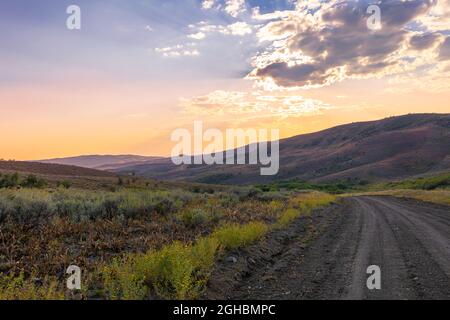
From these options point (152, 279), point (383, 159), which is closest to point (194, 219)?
point (152, 279)

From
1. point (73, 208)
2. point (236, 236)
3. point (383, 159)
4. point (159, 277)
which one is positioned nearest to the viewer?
point (159, 277)

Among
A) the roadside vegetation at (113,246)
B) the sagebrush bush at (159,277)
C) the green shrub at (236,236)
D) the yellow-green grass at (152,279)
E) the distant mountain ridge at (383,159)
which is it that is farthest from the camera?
the distant mountain ridge at (383,159)

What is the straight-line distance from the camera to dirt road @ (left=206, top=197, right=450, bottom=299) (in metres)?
8.05

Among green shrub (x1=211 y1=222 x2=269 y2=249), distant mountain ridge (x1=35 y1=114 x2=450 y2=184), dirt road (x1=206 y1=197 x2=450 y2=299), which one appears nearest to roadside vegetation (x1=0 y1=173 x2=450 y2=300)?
green shrub (x1=211 y1=222 x2=269 y2=249)

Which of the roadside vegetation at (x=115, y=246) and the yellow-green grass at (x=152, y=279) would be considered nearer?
the yellow-green grass at (x=152, y=279)

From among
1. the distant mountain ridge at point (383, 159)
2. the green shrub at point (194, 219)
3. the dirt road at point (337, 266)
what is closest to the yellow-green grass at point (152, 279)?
the dirt road at point (337, 266)

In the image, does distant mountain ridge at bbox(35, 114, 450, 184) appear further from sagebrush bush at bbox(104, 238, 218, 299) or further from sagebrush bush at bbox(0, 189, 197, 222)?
sagebrush bush at bbox(104, 238, 218, 299)

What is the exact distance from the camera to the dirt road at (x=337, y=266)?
8055 millimetres

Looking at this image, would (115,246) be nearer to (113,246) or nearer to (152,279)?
(113,246)

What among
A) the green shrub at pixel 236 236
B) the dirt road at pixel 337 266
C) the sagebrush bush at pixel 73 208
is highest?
the sagebrush bush at pixel 73 208

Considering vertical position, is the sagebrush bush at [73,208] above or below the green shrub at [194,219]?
above

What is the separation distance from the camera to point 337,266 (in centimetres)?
1028

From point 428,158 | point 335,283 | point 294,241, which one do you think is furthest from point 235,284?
point 428,158

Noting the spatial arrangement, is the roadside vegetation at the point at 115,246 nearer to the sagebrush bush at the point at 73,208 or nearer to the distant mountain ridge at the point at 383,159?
the sagebrush bush at the point at 73,208
